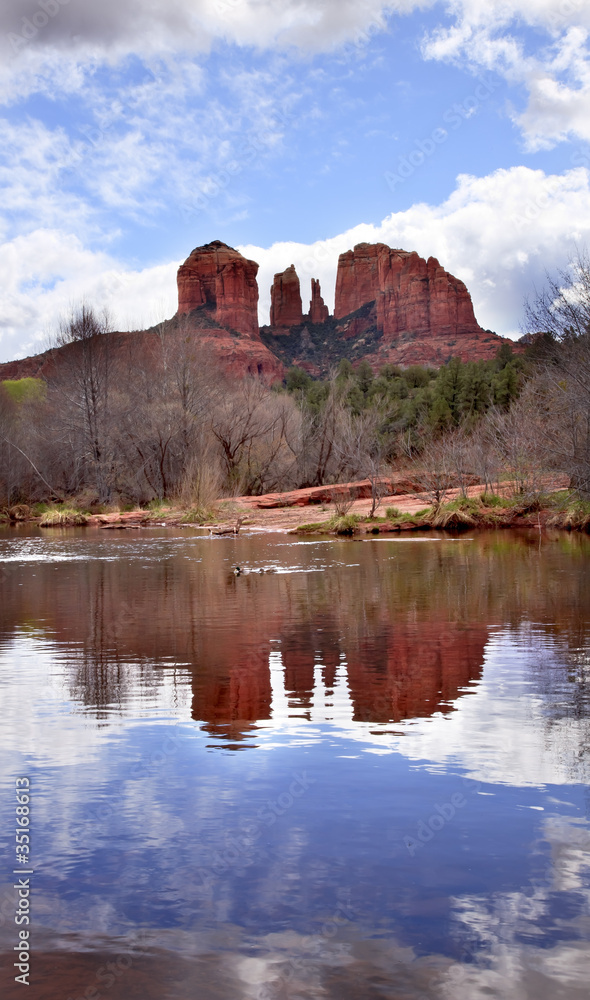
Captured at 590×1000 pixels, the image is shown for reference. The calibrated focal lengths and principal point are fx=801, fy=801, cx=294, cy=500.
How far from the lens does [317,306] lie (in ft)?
507

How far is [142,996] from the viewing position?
2.62 m

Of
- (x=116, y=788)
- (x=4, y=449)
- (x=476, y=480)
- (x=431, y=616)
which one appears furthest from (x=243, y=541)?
(x=4, y=449)

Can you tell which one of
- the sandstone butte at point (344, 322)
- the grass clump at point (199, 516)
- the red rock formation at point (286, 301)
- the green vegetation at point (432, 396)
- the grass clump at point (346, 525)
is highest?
the red rock formation at point (286, 301)

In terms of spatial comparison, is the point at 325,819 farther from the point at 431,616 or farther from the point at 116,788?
the point at 431,616

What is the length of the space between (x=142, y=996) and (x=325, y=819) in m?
1.39

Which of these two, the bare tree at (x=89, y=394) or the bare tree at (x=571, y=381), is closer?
the bare tree at (x=571, y=381)

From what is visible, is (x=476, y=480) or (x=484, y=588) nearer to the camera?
(x=484, y=588)

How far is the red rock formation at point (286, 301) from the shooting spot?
14888cm

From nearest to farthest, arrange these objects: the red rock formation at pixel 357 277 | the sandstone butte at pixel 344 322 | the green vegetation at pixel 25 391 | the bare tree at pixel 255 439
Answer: the bare tree at pixel 255 439 → the green vegetation at pixel 25 391 → the sandstone butte at pixel 344 322 → the red rock formation at pixel 357 277

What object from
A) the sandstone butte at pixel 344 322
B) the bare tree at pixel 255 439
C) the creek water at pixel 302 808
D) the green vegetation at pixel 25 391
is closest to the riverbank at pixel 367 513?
the bare tree at pixel 255 439

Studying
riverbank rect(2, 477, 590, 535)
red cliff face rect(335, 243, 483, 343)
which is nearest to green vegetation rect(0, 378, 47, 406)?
riverbank rect(2, 477, 590, 535)

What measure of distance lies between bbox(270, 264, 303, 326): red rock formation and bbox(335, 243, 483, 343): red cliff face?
14690 millimetres

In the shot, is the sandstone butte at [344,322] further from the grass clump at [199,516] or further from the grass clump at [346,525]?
the grass clump at [346,525]

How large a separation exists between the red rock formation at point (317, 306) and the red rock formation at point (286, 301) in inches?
141
